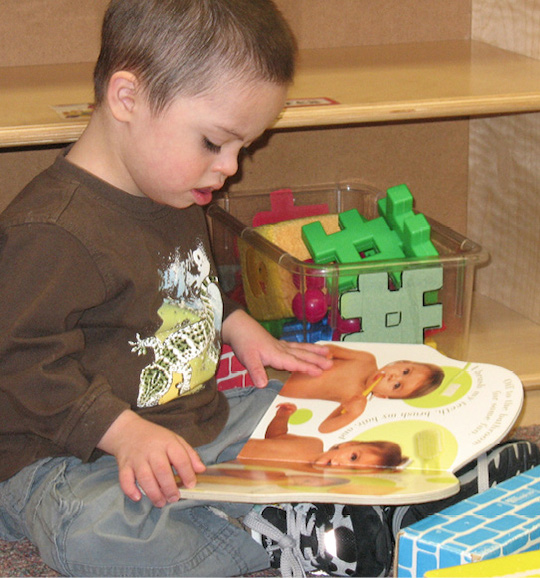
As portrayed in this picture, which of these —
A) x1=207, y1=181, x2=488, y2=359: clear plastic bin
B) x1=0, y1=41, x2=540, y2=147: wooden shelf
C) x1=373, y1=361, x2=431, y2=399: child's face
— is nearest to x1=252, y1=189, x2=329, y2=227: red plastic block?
x1=207, y1=181, x2=488, y2=359: clear plastic bin

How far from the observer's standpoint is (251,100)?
2.64 feet

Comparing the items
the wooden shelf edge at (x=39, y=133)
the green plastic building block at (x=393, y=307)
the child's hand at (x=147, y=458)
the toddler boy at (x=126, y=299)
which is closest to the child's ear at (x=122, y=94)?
the toddler boy at (x=126, y=299)

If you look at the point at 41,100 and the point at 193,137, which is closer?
the point at 193,137

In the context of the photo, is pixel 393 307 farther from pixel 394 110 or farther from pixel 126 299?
pixel 126 299

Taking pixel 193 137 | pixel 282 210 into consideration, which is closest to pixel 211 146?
pixel 193 137

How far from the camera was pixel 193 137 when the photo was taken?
0.81 meters

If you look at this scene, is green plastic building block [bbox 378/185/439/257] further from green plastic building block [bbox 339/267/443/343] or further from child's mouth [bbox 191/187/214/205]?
child's mouth [bbox 191/187/214/205]

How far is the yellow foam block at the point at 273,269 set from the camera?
1.16 meters

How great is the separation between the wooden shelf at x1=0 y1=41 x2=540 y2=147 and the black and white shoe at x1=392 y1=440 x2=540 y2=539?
40cm

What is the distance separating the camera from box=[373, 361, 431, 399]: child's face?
912 mm

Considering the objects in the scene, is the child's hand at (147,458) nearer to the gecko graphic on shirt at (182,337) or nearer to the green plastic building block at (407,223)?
the gecko graphic on shirt at (182,337)

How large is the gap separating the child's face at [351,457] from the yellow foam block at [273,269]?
1.14 ft

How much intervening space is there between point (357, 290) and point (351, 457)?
0.33m

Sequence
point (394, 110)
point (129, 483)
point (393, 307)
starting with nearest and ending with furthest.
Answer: point (129, 483)
point (394, 110)
point (393, 307)
